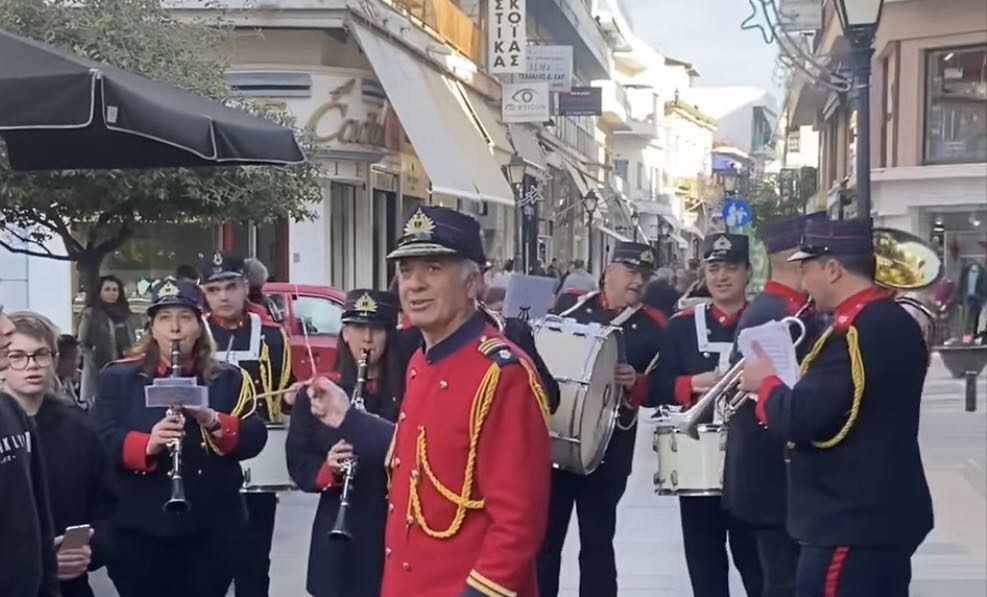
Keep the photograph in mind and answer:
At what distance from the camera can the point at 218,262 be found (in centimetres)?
715

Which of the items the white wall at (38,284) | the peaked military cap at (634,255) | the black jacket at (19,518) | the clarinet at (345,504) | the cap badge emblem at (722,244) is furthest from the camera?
the white wall at (38,284)

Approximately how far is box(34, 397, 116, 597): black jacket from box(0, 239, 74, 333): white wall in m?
15.7

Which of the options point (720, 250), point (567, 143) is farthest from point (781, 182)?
point (720, 250)

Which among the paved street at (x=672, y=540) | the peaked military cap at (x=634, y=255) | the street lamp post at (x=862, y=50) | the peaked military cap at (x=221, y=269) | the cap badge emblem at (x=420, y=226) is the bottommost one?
the paved street at (x=672, y=540)

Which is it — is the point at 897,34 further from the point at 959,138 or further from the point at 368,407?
the point at 368,407

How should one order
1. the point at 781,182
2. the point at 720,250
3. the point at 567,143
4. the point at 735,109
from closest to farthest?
1. the point at 720,250
2. the point at 567,143
3. the point at 781,182
4. the point at 735,109

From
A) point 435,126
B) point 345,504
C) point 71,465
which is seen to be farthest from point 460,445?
point 435,126

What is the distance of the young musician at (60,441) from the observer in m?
4.48

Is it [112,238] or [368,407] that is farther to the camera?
[112,238]

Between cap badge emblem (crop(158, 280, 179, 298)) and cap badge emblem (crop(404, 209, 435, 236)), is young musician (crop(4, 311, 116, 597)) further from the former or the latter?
cap badge emblem (crop(404, 209, 435, 236))

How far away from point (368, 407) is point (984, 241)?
21.2 m

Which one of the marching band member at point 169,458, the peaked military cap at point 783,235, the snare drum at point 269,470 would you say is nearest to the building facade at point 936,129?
the peaked military cap at point 783,235

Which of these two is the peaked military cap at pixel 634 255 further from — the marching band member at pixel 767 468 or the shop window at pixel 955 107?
the shop window at pixel 955 107

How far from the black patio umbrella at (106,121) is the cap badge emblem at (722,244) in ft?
6.67
